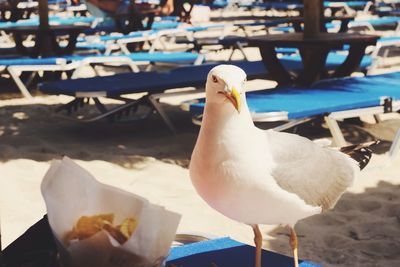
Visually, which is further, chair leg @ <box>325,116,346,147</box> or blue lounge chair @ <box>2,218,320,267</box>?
chair leg @ <box>325,116,346,147</box>

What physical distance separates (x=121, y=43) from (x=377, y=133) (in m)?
4.91

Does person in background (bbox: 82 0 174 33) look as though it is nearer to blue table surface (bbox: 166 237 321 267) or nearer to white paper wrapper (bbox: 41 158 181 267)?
blue table surface (bbox: 166 237 321 267)

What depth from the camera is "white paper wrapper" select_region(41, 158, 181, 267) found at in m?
1.21

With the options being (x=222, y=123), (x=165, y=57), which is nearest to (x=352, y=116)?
(x=222, y=123)

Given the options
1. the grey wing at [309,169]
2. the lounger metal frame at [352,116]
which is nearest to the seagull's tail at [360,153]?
the grey wing at [309,169]

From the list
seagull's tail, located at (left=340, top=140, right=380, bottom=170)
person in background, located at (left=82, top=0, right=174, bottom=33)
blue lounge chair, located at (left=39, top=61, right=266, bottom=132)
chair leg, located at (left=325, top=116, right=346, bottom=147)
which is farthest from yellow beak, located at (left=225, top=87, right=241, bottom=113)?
person in background, located at (left=82, top=0, right=174, bottom=33)

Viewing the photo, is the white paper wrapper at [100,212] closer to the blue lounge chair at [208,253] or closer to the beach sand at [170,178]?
the blue lounge chair at [208,253]

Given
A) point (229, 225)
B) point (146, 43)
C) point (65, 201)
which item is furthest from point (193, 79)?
point (146, 43)

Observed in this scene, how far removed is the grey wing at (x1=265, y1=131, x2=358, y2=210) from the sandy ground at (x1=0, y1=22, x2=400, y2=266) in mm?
457

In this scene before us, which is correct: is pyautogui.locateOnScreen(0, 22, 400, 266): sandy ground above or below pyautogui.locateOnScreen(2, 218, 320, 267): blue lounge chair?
below

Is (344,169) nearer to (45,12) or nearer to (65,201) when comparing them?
(65,201)

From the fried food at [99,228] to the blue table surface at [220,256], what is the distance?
0.54 metres

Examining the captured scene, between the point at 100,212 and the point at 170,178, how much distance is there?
11.8ft

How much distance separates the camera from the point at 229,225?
4.03 metres
